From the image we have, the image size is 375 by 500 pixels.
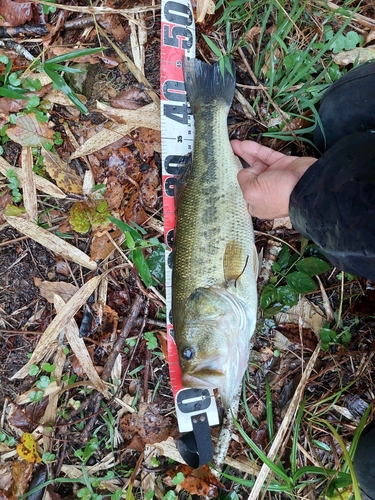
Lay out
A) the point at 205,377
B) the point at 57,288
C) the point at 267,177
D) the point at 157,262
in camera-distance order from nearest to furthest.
→ the point at 205,377 → the point at 267,177 → the point at 157,262 → the point at 57,288

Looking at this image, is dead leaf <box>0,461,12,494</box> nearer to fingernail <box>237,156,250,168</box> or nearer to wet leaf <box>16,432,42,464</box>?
wet leaf <box>16,432,42,464</box>

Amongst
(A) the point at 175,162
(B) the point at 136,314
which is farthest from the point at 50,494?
(A) the point at 175,162

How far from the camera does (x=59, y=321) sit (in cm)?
334

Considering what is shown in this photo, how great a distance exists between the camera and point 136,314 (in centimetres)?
332

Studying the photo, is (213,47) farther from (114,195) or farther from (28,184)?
(28,184)

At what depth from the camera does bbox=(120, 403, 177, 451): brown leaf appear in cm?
327

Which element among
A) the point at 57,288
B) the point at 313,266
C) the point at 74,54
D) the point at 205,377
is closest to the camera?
the point at 205,377

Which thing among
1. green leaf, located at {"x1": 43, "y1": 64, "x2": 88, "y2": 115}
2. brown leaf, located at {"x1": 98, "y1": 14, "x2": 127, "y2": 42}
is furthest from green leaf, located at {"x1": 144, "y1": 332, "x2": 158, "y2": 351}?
brown leaf, located at {"x1": 98, "y1": 14, "x2": 127, "y2": 42}

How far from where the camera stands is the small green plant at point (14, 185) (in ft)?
10.9

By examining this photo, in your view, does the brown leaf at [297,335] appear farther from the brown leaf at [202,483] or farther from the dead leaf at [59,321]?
the dead leaf at [59,321]

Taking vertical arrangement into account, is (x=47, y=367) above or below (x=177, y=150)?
below

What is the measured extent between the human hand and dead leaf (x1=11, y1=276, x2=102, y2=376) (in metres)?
1.48

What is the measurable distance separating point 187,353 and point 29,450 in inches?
69.2

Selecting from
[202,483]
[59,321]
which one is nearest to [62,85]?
[59,321]
